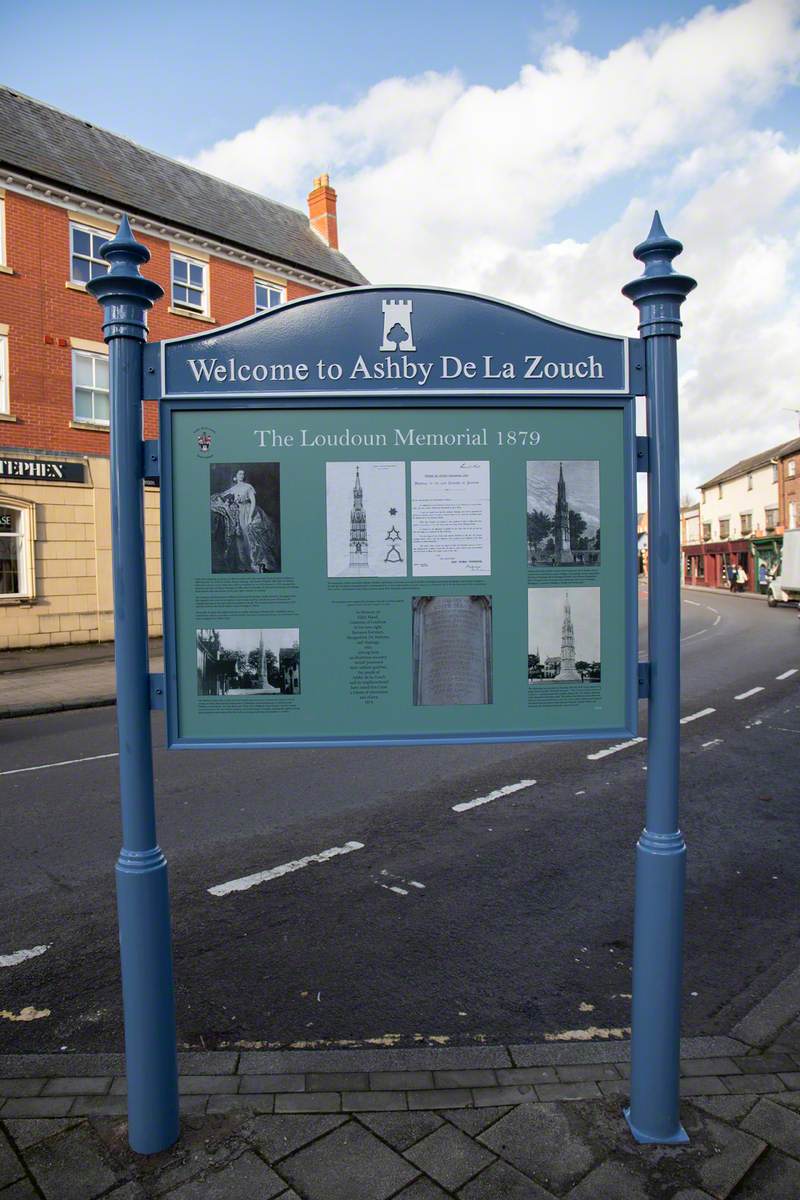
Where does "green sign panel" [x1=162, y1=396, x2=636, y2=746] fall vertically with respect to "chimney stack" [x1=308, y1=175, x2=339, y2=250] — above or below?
below

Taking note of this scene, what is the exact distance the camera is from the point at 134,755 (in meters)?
2.69

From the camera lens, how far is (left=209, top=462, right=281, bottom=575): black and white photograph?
281 cm

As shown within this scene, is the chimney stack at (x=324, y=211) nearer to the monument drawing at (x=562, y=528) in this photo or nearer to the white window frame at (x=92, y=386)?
the white window frame at (x=92, y=386)

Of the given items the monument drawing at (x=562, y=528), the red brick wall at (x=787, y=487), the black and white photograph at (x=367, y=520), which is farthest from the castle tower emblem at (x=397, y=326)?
the red brick wall at (x=787, y=487)

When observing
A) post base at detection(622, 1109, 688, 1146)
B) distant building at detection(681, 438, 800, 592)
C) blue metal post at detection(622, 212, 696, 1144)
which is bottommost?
post base at detection(622, 1109, 688, 1146)

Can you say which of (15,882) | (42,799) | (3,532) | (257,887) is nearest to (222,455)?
(257,887)

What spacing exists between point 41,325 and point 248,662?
18.8 metres

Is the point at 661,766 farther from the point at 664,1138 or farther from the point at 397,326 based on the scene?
the point at 397,326

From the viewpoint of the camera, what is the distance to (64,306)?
1920 centimetres

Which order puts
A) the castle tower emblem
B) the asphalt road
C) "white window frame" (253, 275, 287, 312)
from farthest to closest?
"white window frame" (253, 275, 287, 312)
the asphalt road
the castle tower emblem

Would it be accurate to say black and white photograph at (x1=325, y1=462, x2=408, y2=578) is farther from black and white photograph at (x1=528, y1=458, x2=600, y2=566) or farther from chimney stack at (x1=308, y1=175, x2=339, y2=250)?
chimney stack at (x1=308, y1=175, x2=339, y2=250)

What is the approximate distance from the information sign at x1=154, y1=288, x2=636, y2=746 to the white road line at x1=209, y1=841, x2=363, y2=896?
247 centimetres

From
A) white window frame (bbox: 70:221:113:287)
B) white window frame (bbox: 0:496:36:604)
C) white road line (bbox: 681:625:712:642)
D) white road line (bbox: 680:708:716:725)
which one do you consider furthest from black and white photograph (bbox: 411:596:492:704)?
white road line (bbox: 681:625:712:642)

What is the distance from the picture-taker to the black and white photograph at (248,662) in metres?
2.83
